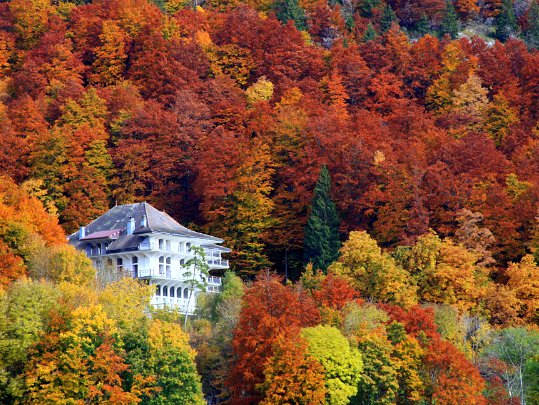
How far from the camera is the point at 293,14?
500 ft

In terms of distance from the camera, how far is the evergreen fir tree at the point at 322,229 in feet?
331

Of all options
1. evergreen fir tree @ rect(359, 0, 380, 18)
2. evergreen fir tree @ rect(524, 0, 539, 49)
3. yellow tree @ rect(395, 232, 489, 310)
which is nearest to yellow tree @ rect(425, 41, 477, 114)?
evergreen fir tree @ rect(524, 0, 539, 49)

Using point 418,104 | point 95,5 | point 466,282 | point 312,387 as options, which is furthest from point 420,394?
point 95,5

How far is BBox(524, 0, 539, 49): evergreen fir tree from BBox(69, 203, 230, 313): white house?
6423 cm

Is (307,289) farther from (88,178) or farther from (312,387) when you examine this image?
(88,178)

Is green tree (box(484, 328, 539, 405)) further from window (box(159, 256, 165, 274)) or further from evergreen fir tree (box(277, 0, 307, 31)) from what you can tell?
evergreen fir tree (box(277, 0, 307, 31))

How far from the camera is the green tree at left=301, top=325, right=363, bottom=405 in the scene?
254ft

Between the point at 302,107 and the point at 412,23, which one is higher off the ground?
the point at 412,23

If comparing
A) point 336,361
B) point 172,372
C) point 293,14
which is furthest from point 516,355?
point 293,14

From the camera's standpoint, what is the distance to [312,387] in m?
76.6

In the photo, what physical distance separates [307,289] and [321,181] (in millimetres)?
17694

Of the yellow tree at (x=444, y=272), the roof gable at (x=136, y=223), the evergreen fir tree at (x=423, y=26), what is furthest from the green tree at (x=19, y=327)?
the evergreen fir tree at (x=423, y=26)

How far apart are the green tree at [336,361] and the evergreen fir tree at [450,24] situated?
8072 centimetres

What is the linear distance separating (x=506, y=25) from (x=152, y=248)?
73.5 metres
